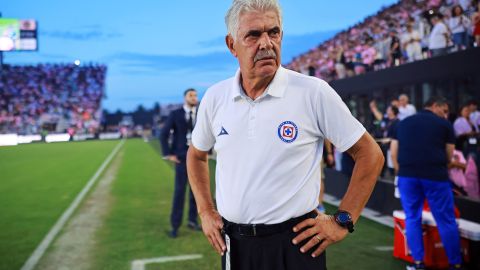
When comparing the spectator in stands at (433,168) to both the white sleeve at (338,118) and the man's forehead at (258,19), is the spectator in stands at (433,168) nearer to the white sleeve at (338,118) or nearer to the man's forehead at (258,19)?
the white sleeve at (338,118)

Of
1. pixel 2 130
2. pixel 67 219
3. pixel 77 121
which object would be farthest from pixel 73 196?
pixel 77 121

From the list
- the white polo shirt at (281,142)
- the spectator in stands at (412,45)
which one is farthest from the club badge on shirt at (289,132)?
the spectator in stands at (412,45)

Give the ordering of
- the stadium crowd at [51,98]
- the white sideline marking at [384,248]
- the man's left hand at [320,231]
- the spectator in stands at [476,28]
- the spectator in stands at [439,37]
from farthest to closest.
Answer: the stadium crowd at [51,98], the spectator in stands at [439,37], the spectator in stands at [476,28], the white sideline marking at [384,248], the man's left hand at [320,231]

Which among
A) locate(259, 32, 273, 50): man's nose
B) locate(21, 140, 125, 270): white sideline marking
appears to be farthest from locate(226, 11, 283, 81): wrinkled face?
locate(21, 140, 125, 270): white sideline marking

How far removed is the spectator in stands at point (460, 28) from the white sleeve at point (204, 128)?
961 cm

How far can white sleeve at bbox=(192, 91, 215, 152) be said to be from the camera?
2.57 metres

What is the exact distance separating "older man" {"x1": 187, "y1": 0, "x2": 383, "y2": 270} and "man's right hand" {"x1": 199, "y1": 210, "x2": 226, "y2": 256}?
0.06 m

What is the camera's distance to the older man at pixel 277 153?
2.21 meters

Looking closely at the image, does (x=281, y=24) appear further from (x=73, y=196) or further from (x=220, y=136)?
(x=73, y=196)

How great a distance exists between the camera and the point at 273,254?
7.57 feet

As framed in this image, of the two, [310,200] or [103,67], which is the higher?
[103,67]

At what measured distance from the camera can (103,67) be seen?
78.4m

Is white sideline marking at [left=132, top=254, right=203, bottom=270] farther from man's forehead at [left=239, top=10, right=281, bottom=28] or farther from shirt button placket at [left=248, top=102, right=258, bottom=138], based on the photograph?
man's forehead at [left=239, top=10, right=281, bottom=28]

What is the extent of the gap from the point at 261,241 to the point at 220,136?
0.56m
